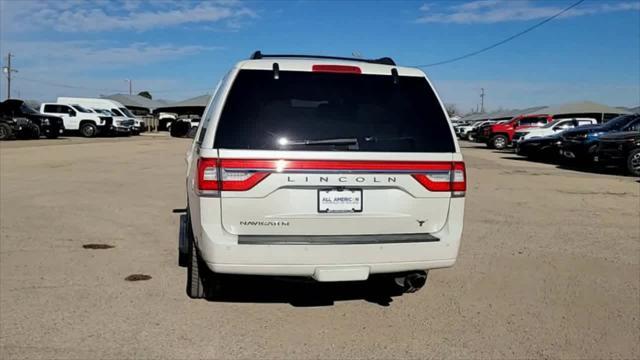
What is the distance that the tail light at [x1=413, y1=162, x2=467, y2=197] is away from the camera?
4.19 metres

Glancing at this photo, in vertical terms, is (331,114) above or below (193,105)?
below

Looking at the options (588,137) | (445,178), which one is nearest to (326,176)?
(445,178)

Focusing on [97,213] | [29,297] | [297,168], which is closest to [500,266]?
[297,168]

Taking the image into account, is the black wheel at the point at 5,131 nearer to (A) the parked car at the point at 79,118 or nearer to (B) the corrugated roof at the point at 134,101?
(A) the parked car at the point at 79,118

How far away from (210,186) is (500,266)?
12.1 feet

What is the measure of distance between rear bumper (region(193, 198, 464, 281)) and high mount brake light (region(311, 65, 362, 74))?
1262mm

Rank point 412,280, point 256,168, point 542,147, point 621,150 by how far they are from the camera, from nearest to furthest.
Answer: point 256,168
point 412,280
point 621,150
point 542,147

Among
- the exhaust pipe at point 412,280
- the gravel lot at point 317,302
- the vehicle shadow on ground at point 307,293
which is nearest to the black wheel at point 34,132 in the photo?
the gravel lot at point 317,302

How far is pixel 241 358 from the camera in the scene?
13.1ft

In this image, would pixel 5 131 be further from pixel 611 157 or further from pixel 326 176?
pixel 326 176

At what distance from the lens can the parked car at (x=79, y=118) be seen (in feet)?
120

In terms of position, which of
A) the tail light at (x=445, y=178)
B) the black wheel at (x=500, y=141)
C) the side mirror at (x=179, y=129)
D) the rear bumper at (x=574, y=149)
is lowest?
the black wheel at (x=500, y=141)

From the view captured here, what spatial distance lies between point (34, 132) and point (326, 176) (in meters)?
30.3

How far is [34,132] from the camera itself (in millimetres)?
30594
